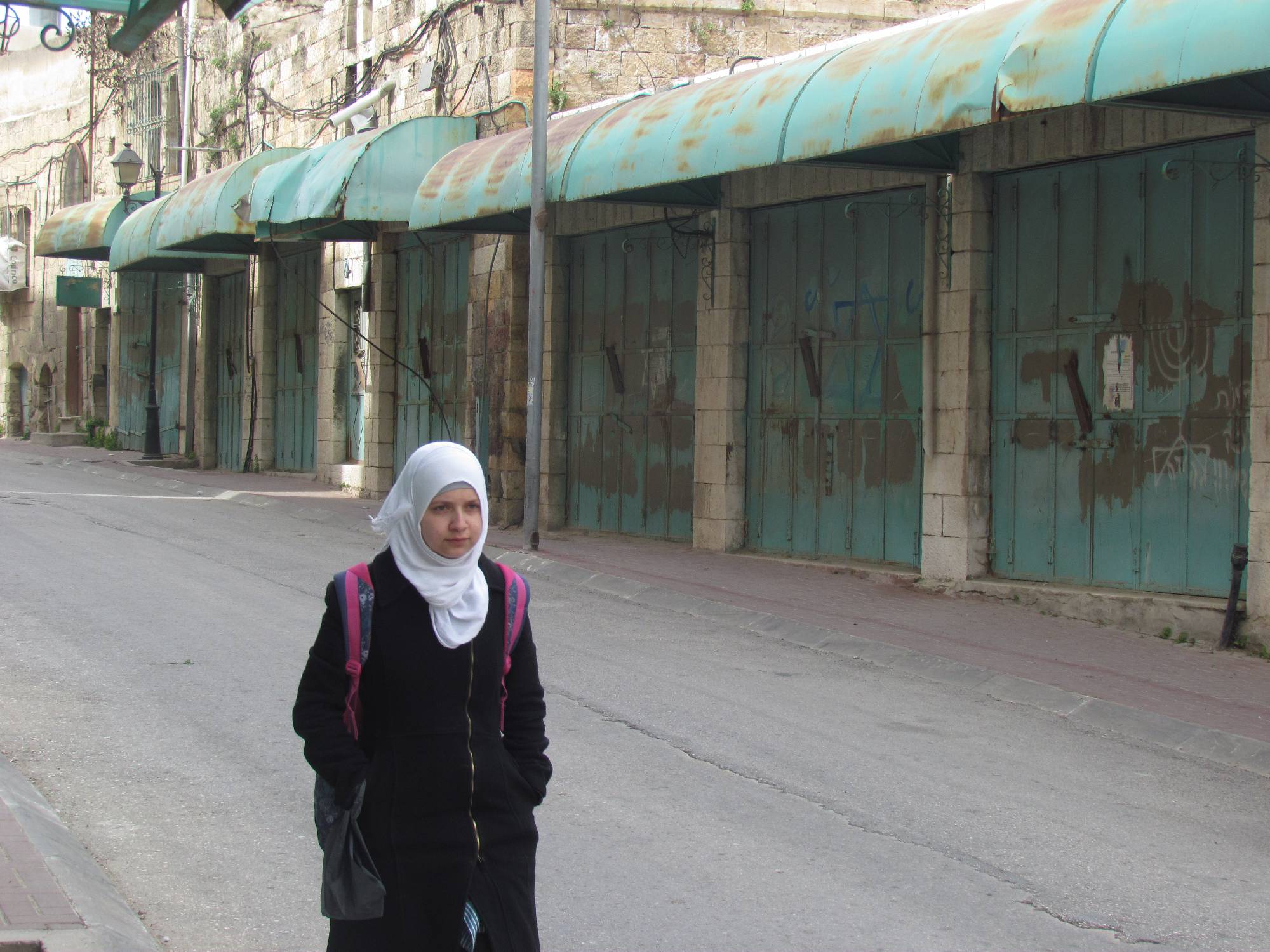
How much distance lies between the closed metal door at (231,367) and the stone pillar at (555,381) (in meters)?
12.2

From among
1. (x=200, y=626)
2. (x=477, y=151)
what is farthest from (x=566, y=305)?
(x=200, y=626)

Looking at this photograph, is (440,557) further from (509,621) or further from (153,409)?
(153,409)

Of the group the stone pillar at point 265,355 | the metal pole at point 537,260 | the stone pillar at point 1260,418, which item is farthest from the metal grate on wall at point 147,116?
the stone pillar at point 1260,418

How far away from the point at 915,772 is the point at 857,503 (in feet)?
25.0

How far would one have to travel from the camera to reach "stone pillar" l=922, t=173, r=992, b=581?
13.4 m

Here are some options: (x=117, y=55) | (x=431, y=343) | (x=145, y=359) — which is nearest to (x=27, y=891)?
(x=431, y=343)

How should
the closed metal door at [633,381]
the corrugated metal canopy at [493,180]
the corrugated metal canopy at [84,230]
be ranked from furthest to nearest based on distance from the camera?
the corrugated metal canopy at [84,230] < the closed metal door at [633,381] < the corrugated metal canopy at [493,180]

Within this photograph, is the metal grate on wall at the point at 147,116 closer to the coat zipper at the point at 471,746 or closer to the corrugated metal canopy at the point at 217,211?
the corrugated metal canopy at the point at 217,211

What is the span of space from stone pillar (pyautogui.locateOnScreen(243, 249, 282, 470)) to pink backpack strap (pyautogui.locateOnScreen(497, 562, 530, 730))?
25973mm

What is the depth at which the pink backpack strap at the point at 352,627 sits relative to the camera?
135 inches

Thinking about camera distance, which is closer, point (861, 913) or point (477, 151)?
point (861, 913)

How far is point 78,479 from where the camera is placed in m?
26.1

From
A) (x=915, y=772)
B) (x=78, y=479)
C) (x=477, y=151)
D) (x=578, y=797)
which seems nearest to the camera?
(x=578, y=797)

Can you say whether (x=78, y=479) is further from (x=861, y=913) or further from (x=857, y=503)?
(x=861, y=913)
